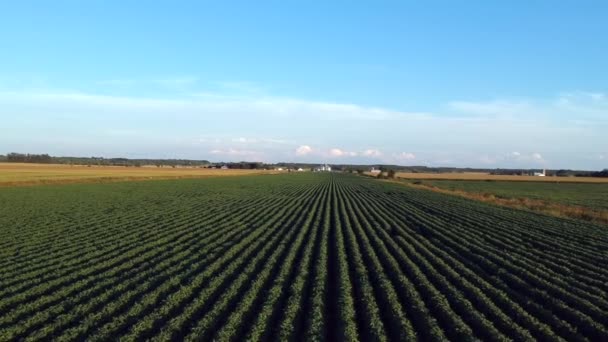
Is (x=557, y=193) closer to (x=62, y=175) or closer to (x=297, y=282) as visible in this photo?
(x=297, y=282)

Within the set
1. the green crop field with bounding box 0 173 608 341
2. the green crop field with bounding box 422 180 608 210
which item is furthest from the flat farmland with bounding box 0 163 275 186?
the green crop field with bounding box 422 180 608 210

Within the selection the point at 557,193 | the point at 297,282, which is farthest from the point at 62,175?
the point at 297,282

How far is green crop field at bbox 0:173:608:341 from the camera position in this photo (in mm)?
7719

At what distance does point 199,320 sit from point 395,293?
3814 millimetres

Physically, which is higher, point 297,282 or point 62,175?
point 62,175

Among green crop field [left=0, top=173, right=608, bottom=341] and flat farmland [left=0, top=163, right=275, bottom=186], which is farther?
flat farmland [left=0, top=163, right=275, bottom=186]

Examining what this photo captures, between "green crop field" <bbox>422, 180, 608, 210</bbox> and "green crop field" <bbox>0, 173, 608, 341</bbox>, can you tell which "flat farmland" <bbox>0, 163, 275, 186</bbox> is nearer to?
"green crop field" <bbox>0, 173, 608, 341</bbox>

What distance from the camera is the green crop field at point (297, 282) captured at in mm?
7719

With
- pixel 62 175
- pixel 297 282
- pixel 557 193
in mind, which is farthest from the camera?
pixel 62 175

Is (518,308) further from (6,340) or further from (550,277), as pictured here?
(6,340)

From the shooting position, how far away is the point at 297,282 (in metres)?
10.3

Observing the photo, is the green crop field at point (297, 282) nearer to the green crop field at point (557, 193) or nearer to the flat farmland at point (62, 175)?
the green crop field at point (557, 193)

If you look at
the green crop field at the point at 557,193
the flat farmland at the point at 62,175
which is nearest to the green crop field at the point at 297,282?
the green crop field at the point at 557,193

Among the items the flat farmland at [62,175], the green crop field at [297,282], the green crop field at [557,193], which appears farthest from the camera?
the flat farmland at [62,175]
